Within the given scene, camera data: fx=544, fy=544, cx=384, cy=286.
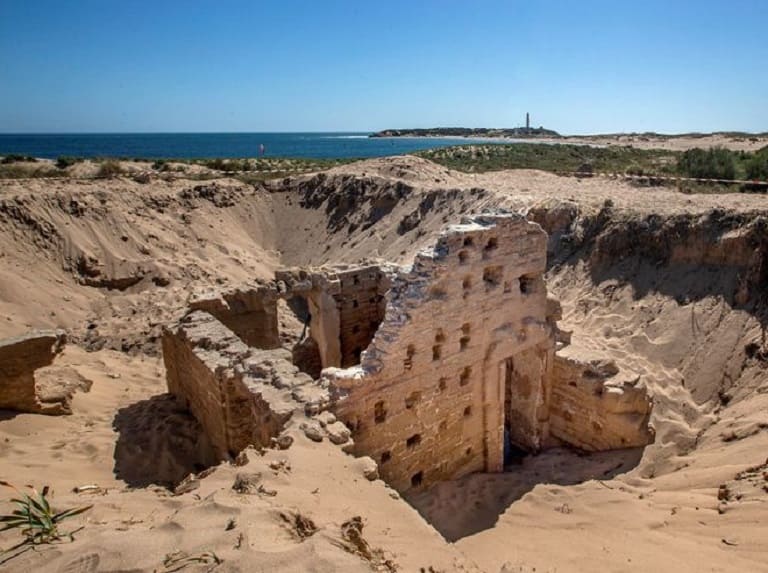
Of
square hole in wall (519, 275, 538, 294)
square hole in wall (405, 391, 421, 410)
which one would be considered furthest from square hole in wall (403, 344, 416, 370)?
square hole in wall (519, 275, 538, 294)

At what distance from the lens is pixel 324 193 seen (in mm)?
30750

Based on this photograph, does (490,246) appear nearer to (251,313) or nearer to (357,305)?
(357,305)

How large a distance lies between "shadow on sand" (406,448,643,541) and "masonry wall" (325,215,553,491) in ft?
0.88

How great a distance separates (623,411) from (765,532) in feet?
13.0

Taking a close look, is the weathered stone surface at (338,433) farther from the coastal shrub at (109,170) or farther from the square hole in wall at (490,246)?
the coastal shrub at (109,170)

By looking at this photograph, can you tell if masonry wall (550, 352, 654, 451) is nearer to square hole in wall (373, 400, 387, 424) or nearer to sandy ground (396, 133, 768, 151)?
square hole in wall (373, 400, 387, 424)

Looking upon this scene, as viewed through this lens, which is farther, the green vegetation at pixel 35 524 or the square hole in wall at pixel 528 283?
the square hole in wall at pixel 528 283

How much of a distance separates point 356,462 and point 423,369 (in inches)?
79.2

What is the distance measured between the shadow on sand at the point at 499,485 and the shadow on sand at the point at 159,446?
12.2ft

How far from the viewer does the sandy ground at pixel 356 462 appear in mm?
4543

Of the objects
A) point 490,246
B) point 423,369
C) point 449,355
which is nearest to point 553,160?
point 490,246

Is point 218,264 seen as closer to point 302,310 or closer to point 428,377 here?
point 302,310

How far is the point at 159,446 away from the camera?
30.3ft

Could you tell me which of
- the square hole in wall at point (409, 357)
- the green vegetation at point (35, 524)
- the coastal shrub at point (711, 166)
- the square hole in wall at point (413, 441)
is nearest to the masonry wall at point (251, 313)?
the square hole in wall at point (409, 357)
